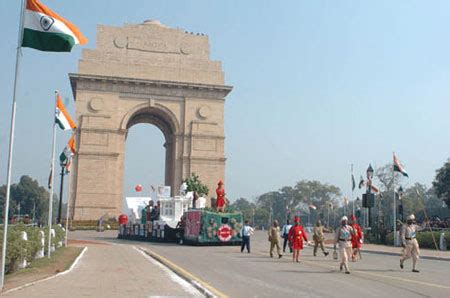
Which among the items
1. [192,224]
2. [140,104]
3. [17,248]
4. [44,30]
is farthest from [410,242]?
[140,104]

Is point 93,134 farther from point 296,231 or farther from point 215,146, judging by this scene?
point 296,231

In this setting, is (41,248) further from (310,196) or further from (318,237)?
(310,196)

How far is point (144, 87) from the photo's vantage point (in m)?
61.0

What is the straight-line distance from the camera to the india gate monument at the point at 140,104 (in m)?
58.0

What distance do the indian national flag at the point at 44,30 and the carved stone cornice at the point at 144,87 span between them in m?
48.8

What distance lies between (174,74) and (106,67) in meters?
7.46

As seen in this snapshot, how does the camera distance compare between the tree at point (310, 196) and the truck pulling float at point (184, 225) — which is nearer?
the truck pulling float at point (184, 225)

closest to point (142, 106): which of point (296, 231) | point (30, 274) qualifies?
point (296, 231)

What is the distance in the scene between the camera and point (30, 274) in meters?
13.8

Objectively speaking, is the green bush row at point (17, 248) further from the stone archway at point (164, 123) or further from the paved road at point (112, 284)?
the stone archway at point (164, 123)

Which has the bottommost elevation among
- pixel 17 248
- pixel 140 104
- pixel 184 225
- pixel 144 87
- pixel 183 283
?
pixel 183 283

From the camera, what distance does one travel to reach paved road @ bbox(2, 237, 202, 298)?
33.9ft

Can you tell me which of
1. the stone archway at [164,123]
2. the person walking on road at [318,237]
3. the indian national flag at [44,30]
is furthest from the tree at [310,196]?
the indian national flag at [44,30]

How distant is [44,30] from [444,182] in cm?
6825
